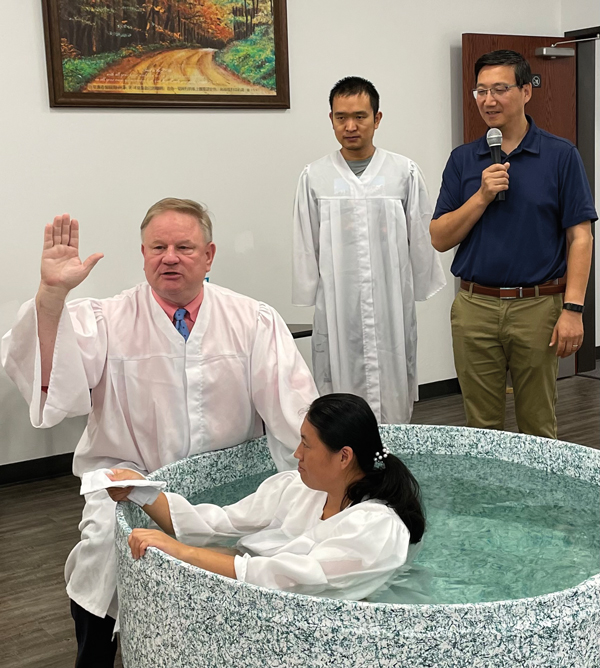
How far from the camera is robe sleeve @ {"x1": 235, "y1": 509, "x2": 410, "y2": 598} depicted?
1.54 meters

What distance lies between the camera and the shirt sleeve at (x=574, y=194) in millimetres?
2918

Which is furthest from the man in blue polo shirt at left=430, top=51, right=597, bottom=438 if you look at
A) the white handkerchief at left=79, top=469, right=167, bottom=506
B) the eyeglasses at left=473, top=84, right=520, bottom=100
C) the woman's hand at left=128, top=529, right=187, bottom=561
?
the woman's hand at left=128, top=529, right=187, bottom=561

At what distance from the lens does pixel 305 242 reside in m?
3.91

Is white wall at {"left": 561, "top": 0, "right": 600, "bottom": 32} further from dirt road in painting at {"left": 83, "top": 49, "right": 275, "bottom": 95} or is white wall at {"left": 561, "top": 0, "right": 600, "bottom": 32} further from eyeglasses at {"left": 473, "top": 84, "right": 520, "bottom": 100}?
eyeglasses at {"left": 473, "top": 84, "right": 520, "bottom": 100}

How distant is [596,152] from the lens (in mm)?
6004

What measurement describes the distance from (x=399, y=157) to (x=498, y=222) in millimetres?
1015

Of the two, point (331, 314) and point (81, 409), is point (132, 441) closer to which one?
point (81, 409)

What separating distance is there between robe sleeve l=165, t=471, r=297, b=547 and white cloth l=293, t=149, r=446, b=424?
1.89 m

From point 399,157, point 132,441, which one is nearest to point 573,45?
point 399,157

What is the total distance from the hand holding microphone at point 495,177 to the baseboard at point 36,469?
7.92 ft

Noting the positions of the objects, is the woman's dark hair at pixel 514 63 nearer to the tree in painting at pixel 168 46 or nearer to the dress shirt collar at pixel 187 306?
the dress shirt collar at pixel 187 306

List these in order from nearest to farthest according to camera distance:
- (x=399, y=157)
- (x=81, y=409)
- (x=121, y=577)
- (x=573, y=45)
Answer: (x=121, y=577) < (x=81, y=409) < (x=399, y=157) < (x=573, y=45)

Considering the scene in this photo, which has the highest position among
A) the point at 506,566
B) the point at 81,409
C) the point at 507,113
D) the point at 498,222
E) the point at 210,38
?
the point at 210,38

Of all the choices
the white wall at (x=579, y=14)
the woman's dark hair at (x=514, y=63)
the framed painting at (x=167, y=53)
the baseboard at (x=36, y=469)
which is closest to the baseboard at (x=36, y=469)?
the baseboard at (x=36, y=469)
